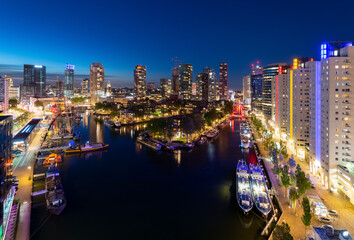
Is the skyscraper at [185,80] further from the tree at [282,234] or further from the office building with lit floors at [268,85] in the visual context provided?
the tree at [282,234]

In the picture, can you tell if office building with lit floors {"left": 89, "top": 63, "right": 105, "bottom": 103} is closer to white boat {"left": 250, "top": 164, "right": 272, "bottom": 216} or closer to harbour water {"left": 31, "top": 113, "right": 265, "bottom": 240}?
harbour water {"left": 31, "top": 113, "right": 265, "bottom": 240}

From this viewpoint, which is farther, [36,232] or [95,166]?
[95,166]

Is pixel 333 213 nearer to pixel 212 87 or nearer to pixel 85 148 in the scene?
pixel 85 148

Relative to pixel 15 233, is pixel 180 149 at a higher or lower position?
higher

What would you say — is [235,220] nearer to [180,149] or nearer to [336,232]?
[336,232]

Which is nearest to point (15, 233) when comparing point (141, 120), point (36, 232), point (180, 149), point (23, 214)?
point (36, 232)

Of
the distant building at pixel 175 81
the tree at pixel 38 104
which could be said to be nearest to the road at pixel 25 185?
the tree at pixel 38 104
